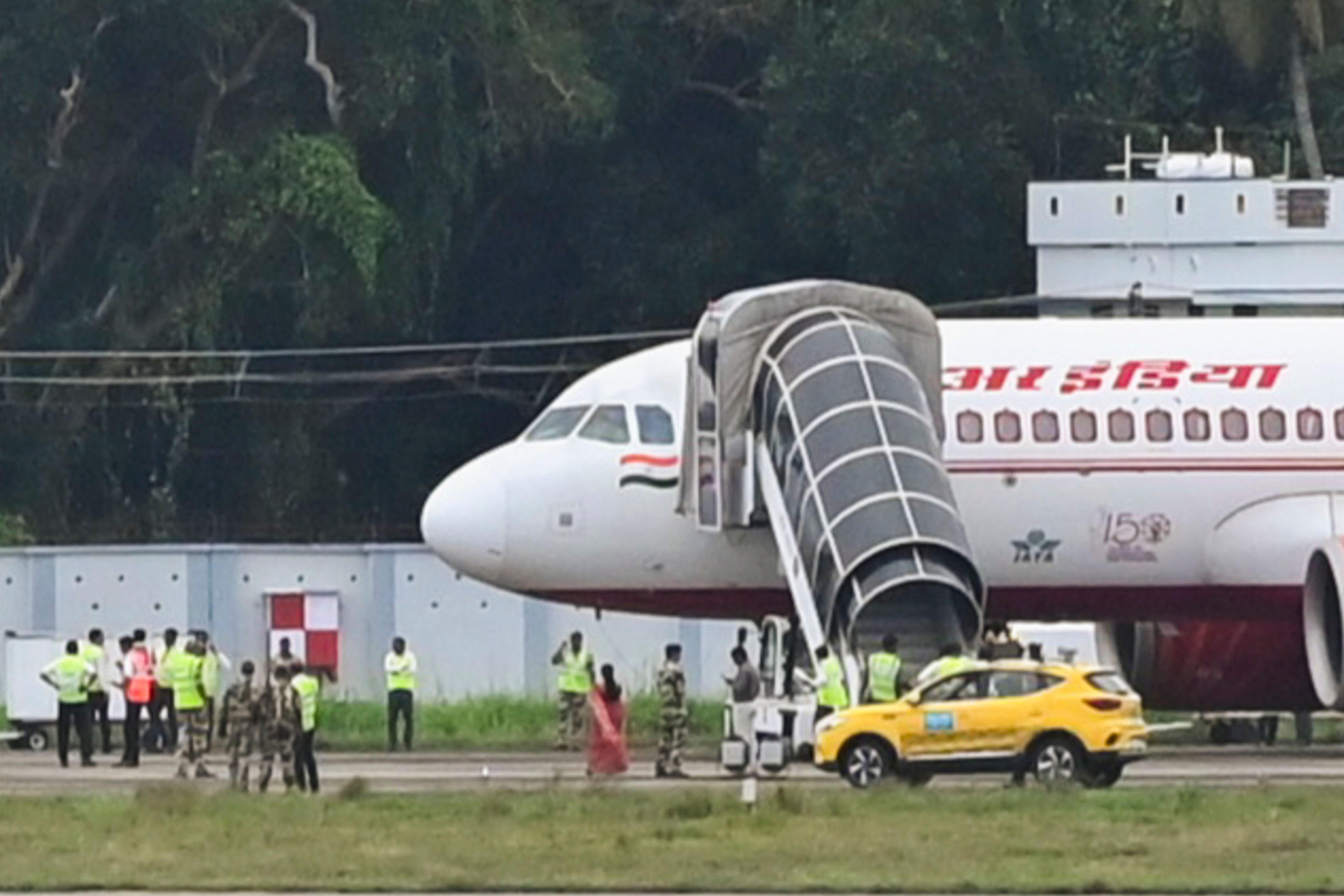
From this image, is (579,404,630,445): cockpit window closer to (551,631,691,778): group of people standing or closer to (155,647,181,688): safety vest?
(551,631,691,778): group of people standing

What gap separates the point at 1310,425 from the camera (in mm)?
41875

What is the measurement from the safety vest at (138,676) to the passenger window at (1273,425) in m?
12.6

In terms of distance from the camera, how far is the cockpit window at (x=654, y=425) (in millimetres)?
41875

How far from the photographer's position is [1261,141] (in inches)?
2827

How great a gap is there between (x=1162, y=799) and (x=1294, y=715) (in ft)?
43.8

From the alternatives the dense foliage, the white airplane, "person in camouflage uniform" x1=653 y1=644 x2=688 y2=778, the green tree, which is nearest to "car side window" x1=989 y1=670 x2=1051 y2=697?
"person in camouflage uniform" x1=653 y1=644 x2=688 y2=778

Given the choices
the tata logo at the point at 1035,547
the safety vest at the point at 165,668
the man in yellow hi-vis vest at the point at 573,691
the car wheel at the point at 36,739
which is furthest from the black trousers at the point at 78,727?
the tata logo at the point at 1035,547

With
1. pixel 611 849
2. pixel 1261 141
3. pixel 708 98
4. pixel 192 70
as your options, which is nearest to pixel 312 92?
pixel 192 70

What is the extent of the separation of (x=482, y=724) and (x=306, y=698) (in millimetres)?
13523

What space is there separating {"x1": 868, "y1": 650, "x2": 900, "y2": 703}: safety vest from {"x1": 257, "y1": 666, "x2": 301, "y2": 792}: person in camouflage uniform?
5259 mm

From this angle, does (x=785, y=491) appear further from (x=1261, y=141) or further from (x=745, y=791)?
(x=1261, y=141)

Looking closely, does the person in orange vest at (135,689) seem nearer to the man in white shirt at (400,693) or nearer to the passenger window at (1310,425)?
the man in white shirt at (400,693)

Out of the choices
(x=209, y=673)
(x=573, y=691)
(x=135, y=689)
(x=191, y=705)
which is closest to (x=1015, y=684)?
(x=191, y=705)

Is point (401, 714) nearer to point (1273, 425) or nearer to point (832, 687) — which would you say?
point (832, 687)
